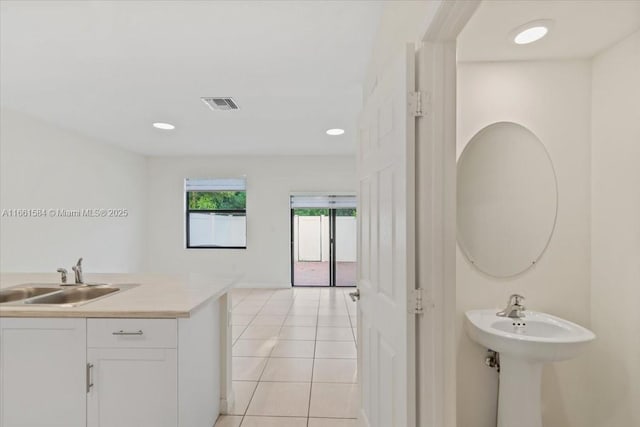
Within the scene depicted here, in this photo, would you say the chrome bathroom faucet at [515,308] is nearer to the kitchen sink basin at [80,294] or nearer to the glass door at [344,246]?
the kitchen sink basin at [80,294]

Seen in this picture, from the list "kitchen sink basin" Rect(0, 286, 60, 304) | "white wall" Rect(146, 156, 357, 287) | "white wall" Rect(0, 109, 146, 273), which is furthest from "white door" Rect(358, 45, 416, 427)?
"white wall" Rect(146, 156, 357, 287)

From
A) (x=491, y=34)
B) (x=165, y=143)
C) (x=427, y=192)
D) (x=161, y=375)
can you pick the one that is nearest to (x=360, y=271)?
(x=427, y=192)

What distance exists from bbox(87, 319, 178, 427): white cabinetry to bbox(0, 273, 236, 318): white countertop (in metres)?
0.05

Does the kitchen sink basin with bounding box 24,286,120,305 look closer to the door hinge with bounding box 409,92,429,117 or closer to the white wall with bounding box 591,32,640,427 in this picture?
the door hinge with bounding box 409,92,429,117

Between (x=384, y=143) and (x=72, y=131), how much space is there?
4891mm

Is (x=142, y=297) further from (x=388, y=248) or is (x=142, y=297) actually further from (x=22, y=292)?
(x=388, y=248)

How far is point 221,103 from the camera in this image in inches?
133

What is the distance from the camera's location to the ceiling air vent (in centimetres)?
327

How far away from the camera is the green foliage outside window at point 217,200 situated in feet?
21.2

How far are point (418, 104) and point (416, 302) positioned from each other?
0.74 meters

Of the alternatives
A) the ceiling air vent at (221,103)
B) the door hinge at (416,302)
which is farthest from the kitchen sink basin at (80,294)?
the ceiling air vent at (221,103)

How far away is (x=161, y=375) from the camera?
5.00 ft

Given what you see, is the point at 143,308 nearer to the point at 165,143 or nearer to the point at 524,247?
the point at 524,247

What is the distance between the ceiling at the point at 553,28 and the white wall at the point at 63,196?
4.74m
